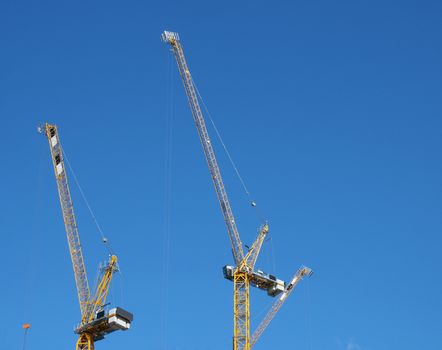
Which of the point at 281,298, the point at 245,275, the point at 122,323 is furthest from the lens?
the point at 281,298

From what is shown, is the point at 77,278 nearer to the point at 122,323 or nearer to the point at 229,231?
the point at 122,323

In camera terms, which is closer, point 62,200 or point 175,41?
point 62,200

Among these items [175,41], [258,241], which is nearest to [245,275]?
[258,241]

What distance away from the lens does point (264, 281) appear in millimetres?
170000

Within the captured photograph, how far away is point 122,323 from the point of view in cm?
15825

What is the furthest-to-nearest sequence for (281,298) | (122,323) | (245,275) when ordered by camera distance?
1. (281,298)
2. (245,275)
3. (122,323)

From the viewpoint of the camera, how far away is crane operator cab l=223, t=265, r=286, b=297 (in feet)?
556

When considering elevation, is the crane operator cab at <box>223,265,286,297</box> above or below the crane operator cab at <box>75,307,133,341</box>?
above

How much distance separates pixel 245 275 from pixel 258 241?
9.14m

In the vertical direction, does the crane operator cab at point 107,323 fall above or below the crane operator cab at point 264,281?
below

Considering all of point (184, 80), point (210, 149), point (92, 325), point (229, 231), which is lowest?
point (92, 325)

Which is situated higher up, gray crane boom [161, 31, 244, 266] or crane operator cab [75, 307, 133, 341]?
gray crane boom [161, 31, 244, 266]

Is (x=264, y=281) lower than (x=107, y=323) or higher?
higher

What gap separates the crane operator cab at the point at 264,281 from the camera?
169m
